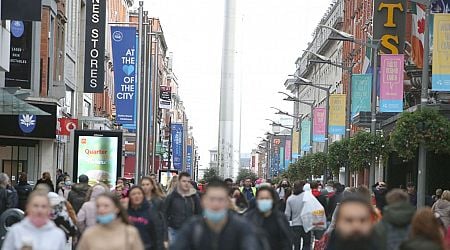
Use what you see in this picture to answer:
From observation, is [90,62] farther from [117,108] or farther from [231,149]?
[231,149]

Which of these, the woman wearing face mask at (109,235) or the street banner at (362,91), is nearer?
the woman wearing face mask at (109,235)

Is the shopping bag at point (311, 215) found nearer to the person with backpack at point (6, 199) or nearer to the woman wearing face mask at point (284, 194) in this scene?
the woman wearing face mask at point (284, 194)

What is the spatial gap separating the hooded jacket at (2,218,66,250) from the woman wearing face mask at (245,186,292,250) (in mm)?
3776

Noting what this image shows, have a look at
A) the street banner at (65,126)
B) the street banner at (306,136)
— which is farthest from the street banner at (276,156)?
the street banner at (65,126)

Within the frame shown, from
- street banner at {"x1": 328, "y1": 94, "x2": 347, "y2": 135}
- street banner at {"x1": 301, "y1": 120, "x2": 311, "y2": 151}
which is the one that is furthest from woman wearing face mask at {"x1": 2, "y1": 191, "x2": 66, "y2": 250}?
street banner at {"x1": 301, "y1": 120, "x2": 311, "y2": 151}

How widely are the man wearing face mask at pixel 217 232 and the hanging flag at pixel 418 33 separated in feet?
111

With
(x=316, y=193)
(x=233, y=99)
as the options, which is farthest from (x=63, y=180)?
(x=233, y=99)

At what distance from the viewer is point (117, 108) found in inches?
1884

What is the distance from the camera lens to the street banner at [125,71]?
148ft

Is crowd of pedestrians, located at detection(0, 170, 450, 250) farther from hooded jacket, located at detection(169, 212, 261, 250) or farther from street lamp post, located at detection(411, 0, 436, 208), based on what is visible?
street lamp post, located at detection(411, 0, 436, 208)

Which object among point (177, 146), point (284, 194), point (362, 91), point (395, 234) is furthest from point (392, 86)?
point (177, 146)

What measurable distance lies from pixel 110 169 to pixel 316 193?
39.1 feet

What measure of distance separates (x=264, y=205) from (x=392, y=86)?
2021 cm

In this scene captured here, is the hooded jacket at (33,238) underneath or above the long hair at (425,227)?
underneath
